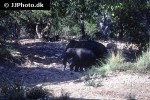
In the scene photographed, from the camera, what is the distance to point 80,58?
14.9 m

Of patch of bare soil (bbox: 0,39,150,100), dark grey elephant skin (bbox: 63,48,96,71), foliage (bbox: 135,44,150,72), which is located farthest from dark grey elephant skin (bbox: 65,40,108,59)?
foliage (bbox: 135,44,150,72)

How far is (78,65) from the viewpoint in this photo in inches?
587

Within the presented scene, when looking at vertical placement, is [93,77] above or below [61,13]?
below

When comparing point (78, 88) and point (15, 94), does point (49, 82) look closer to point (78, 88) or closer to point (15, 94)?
point (78, 88)

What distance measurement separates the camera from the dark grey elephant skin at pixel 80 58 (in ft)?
48.9

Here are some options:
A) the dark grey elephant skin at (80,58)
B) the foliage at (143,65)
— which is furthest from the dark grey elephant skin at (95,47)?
the foliage at (143,65)

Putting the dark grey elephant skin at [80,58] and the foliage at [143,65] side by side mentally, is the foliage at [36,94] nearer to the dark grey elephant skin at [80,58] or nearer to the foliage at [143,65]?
the foliage at [143,65]

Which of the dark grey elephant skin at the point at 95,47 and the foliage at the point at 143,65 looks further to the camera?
the dark grey elephant skin at the point at 95,47

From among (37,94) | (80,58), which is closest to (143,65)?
(80,58)

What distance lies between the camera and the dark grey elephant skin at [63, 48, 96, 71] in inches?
586

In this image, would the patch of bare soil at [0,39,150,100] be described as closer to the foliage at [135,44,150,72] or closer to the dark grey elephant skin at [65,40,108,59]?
the foliage at [135,44,150,72]

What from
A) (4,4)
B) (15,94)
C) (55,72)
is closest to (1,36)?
(55,72)

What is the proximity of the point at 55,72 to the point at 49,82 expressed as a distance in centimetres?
224

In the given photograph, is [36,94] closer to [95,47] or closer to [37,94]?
[37,94]
